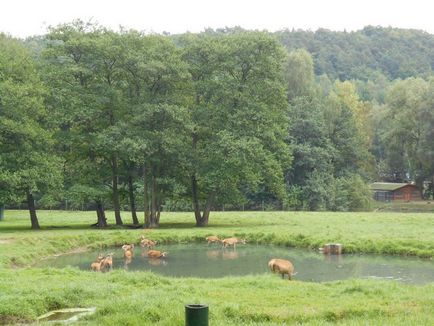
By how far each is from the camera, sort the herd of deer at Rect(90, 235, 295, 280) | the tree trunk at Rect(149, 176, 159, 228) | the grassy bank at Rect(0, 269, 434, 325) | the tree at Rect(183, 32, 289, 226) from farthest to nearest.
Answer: the tree trunk at Rect(149, 176, 159, 228) → the tree at Rect(183, 32, 289, 226) → the herd of deer at Rect(90, 235, 295, 280) → the grassy bank at Rect(0, 269, 434, 325)

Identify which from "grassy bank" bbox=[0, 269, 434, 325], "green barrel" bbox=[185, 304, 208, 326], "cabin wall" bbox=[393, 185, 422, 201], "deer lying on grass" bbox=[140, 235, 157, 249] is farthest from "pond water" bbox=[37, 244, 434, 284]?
"cabin wall" bbox=[393, 185, 422, 201]

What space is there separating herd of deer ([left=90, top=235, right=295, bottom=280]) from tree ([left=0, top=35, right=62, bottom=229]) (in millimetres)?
7884

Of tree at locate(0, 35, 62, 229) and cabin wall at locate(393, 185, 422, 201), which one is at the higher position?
tree at locate(0, 35, 62, 229)

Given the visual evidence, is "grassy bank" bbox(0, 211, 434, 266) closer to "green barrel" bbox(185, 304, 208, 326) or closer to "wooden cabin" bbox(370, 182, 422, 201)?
"green barrel" bbox(185, 304, 208, 326)

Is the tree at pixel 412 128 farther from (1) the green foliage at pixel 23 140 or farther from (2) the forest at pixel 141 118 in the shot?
(1) the green foliage at pixel 23 140

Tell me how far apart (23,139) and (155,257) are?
1392 cm

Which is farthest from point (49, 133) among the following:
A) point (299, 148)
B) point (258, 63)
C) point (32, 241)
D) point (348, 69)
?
point (348, 69)

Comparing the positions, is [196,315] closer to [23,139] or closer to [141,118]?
[23,139]

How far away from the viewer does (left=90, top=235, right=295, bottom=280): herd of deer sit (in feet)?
69.4

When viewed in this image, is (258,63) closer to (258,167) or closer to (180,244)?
(258,167)

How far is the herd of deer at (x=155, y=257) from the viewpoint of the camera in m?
21.1

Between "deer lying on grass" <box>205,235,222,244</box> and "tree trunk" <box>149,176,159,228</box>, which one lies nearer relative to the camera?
"deer lying on grass" <box>205,235,222,244</box>

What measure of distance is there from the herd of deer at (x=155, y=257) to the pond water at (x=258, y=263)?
1.19 ft

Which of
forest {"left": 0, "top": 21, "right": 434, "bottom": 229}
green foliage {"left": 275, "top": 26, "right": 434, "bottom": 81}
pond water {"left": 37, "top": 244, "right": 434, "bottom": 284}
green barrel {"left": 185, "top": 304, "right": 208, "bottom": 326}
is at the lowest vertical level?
pond water {"left": 37, "top": 244, "right": 434, "bottom": 284}
